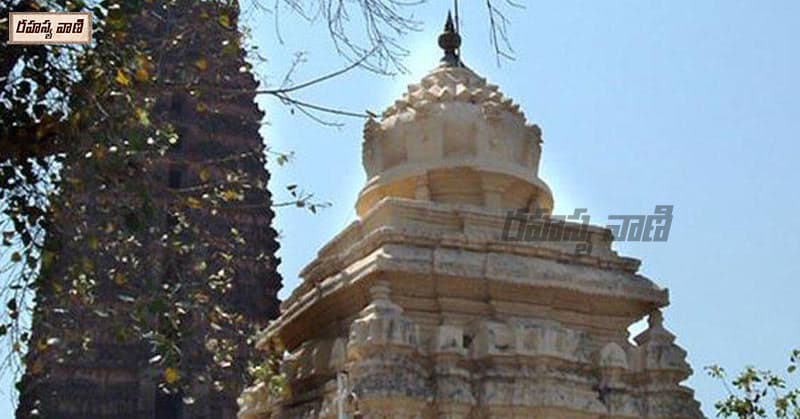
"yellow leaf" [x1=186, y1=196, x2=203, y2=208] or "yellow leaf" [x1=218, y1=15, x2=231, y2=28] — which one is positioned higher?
"yellow leaf" [x1=218, y1=15, x2=231, y2=28]

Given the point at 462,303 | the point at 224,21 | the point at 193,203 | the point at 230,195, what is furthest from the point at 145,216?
the point at 462,303

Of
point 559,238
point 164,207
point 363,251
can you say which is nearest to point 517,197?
point 559,238

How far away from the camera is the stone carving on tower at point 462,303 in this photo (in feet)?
28.0

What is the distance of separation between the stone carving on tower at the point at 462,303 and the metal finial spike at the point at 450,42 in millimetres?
542

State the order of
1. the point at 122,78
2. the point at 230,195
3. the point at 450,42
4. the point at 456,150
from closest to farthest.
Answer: the point at 122,78 < the point at 230,195 < the point at 456,150 < the point at 450,42

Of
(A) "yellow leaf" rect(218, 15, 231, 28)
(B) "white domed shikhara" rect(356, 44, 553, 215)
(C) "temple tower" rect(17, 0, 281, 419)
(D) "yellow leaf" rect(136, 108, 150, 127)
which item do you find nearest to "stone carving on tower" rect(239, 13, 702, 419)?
(B) "white domed shikhara" rect(356, 44, 553, 215)

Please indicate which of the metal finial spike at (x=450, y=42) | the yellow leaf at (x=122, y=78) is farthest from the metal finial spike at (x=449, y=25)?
the yellow leaf at (x=122, y=78)

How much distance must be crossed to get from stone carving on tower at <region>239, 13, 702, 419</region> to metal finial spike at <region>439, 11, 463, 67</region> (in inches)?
21.3

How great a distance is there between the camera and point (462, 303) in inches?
359

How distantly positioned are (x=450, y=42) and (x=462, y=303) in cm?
302

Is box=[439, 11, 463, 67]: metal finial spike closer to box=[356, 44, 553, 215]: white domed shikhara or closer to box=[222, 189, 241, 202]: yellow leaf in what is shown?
box=[356, 44, 553, 215]: white domed shikhara

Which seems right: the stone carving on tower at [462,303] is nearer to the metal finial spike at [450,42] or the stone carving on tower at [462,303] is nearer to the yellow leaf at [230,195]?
the metal finial spike at [450,42]

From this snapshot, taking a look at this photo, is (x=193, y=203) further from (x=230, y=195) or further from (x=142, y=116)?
(x=142, y=116)

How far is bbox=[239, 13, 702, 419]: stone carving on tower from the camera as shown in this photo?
28.0 ft
